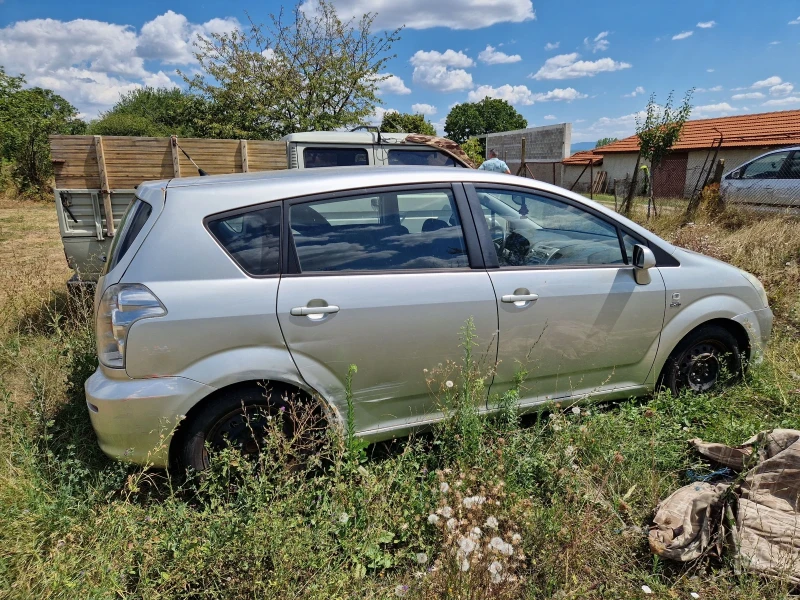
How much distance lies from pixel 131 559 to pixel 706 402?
141 inches

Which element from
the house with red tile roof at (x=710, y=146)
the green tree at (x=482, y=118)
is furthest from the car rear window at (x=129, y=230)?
the green tree at (x=482, y=118)

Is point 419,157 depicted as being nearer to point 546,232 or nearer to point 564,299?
point 546,232

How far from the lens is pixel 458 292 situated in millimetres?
2785

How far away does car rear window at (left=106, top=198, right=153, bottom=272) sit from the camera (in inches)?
100

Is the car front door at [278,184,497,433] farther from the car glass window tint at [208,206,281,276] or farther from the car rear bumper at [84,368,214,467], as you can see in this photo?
the car rear bumper at [84,368,214,467]

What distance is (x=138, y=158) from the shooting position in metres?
5.65

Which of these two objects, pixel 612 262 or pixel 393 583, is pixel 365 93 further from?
pixel 393 583

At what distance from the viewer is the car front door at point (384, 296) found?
100 inches

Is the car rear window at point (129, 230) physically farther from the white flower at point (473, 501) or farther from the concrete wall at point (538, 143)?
the concrete wall at point (538, 143)

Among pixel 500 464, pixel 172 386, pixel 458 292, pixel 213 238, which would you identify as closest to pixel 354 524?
pixel 500 464

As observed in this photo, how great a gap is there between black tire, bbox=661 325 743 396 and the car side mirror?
0.65 meters

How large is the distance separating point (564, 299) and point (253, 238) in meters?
1.82

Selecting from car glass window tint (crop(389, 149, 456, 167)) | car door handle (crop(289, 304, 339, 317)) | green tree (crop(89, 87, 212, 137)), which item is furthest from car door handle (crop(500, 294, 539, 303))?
green tree (crop(89, 87, 212, 137))

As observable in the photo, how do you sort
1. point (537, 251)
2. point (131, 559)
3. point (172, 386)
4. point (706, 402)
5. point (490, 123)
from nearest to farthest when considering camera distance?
point (131, 559)
point (172, 386)
point (537, 251)
point (706, 402)
point (490, 123)
